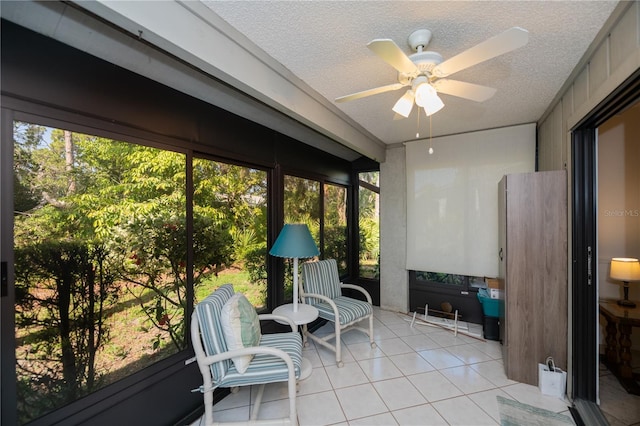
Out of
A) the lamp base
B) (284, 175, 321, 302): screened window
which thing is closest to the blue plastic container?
the lamp base

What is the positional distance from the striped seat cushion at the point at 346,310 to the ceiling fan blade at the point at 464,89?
223 centimetres

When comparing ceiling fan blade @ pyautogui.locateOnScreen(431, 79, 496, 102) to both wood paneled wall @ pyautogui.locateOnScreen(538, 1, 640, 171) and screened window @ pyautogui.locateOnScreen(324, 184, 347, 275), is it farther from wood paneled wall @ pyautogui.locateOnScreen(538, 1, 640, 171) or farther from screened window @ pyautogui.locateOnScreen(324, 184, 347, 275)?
screened window @ pyautogui.locateOnScreen(324, 184, 347, 275)

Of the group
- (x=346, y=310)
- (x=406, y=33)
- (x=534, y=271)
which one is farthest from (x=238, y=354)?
(x=534, y=271)

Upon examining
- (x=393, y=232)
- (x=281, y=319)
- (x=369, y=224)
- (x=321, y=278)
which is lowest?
(x=281, y=319)

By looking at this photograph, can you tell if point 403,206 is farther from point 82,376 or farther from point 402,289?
point 82,376

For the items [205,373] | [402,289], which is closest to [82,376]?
[205,373]

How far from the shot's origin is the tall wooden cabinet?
2150 mm

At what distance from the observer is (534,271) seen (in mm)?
2232

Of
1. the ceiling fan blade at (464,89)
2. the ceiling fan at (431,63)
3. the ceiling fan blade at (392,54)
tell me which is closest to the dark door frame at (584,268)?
the ceiling fan blade at (464,89)

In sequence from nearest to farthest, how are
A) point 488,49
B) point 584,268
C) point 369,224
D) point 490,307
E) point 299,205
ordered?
point 488,49, point 584,268, point 490,307, point 299,205, point 369,224

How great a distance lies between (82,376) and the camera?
1.50m

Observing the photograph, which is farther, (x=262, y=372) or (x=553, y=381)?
(x=553, y=381)

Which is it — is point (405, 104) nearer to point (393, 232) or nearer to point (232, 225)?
point (232, 225)

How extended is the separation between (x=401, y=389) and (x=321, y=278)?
135cm
